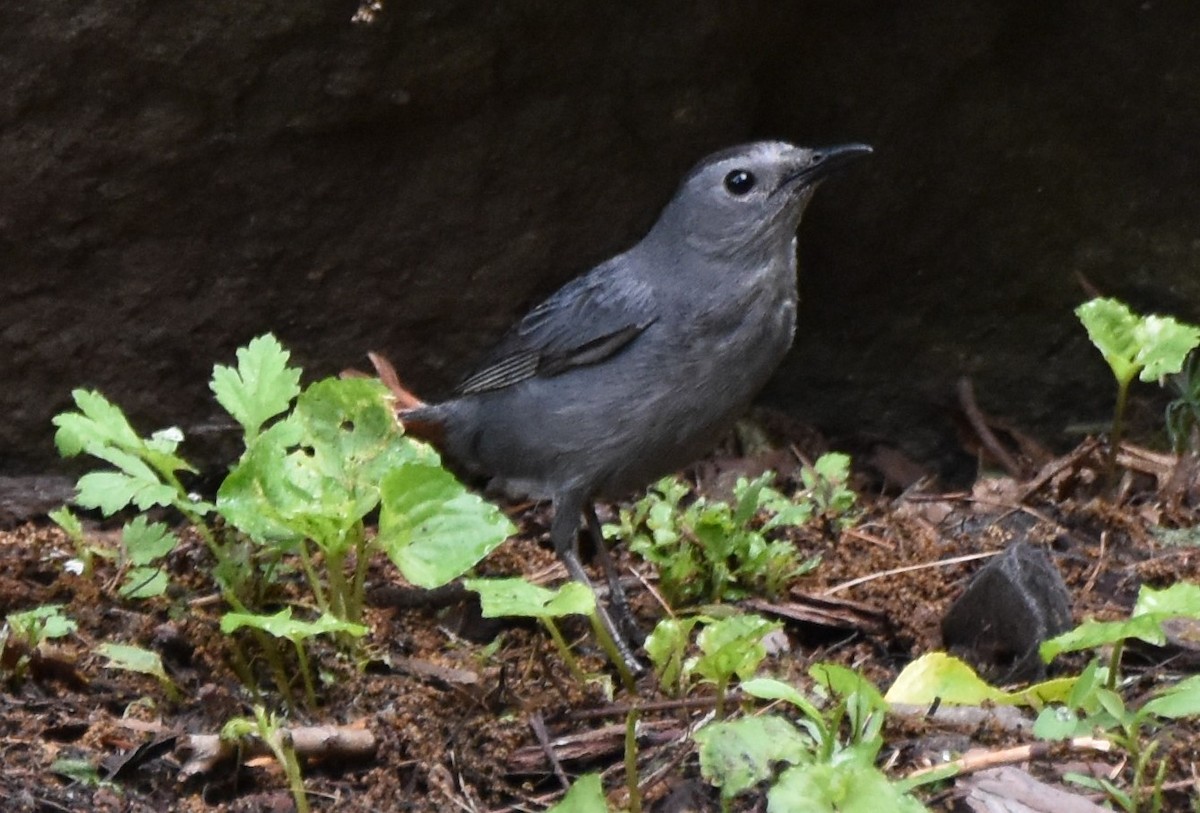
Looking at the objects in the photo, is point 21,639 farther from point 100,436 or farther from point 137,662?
point 100,436

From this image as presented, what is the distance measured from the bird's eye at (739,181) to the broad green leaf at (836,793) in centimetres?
249

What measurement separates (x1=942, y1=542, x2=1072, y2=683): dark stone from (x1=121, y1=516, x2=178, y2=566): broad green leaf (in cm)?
219

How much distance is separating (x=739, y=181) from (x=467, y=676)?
1901 mm

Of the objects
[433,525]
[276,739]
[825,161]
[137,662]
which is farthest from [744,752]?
[825,161]

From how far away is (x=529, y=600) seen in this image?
10.1 feet

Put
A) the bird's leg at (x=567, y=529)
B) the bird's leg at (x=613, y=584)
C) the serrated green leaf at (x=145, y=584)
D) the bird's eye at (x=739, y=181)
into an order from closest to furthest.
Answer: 1. the serrated green leaf at (x=145, y=584)
2. the bird's leg at (x=613, y=584)
3. the bird's leg at (x=567, y=529)
4. the bird's eye at (x=739, y=181)

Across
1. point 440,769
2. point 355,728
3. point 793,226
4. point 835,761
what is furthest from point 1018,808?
point 793,226

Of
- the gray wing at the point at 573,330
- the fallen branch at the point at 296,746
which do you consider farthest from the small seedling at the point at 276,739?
the gray wing at the point at 573,330

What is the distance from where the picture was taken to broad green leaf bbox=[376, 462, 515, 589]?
325 cm

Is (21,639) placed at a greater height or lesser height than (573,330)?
lesser

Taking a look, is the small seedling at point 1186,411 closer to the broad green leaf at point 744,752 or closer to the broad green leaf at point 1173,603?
the broad green leaf at point 1173,603

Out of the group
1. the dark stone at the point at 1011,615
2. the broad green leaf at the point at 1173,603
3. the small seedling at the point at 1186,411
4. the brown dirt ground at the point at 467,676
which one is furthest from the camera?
the small seedling at the point at 1186,411

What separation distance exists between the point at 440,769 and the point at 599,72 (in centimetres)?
273

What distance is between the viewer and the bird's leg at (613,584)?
4543 mm
